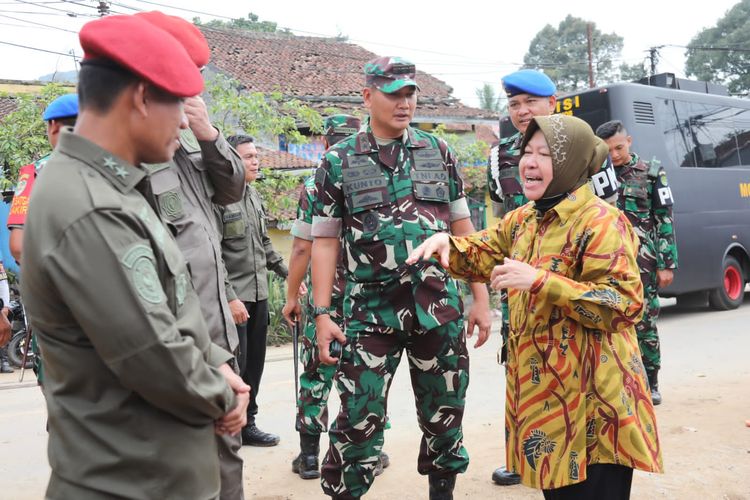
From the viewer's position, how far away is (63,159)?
1.77m

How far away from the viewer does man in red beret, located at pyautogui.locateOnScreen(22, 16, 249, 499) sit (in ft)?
5.42

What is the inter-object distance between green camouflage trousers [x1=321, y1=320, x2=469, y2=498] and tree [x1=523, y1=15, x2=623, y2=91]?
186ft

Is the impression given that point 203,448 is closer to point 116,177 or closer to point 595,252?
point 116,177

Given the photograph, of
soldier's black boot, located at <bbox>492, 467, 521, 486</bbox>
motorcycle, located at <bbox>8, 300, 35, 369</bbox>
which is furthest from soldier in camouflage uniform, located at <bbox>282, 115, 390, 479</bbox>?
motorcycle, located at <bbox>8, 300, 35, 369</bbox>

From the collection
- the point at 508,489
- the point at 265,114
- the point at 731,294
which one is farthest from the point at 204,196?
the point at 731,294

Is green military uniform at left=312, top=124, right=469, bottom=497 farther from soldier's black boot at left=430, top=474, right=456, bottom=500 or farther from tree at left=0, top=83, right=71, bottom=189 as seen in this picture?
tree at left=0, top=83, right=71, bottom=189

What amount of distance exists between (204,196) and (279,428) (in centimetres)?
307

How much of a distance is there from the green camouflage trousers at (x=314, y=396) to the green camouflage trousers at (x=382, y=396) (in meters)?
1.08

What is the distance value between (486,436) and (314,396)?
1.34 meters

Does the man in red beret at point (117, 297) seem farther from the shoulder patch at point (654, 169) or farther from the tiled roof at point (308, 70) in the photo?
the tiled roof at point (308, 70)

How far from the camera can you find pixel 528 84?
4.37 m

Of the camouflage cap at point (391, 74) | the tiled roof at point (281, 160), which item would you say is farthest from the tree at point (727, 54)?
the camouflage cap at point (391, 74)

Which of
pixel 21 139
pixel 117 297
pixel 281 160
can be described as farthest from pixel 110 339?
pixel 281 160

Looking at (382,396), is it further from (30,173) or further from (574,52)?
(574,52)
